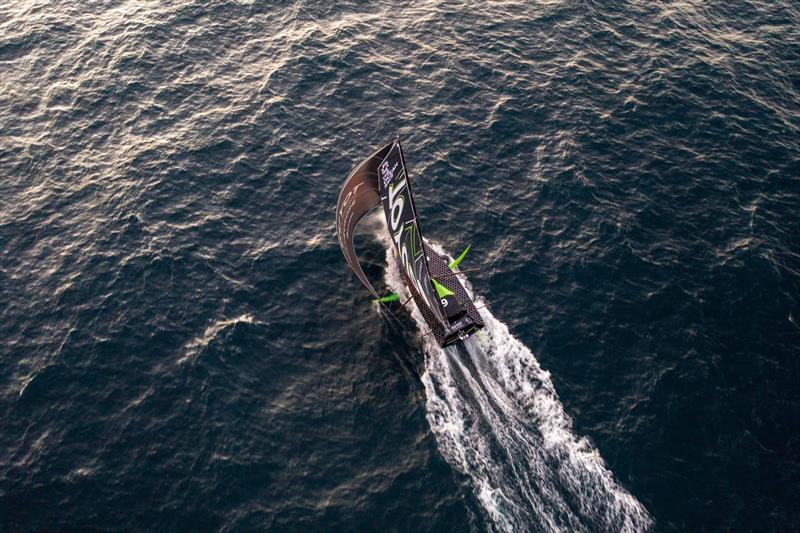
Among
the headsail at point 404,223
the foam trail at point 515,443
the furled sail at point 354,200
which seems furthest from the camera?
the furled sail at point 354,200

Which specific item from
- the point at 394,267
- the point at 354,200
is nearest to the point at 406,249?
the point at 394,267

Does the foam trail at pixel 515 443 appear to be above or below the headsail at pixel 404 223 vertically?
below

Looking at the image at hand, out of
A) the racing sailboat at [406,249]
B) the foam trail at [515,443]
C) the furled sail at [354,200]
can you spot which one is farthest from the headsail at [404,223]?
the foam trail at [515,443]

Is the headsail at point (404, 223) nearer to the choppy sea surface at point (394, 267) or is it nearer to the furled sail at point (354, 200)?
the furled sail at point (354, 200)

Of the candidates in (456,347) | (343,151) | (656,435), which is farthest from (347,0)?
(656,435)

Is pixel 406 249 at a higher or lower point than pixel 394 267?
higher

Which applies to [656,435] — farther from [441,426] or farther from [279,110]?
[279,110]

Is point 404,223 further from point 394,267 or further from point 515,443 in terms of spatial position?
point 515,443
